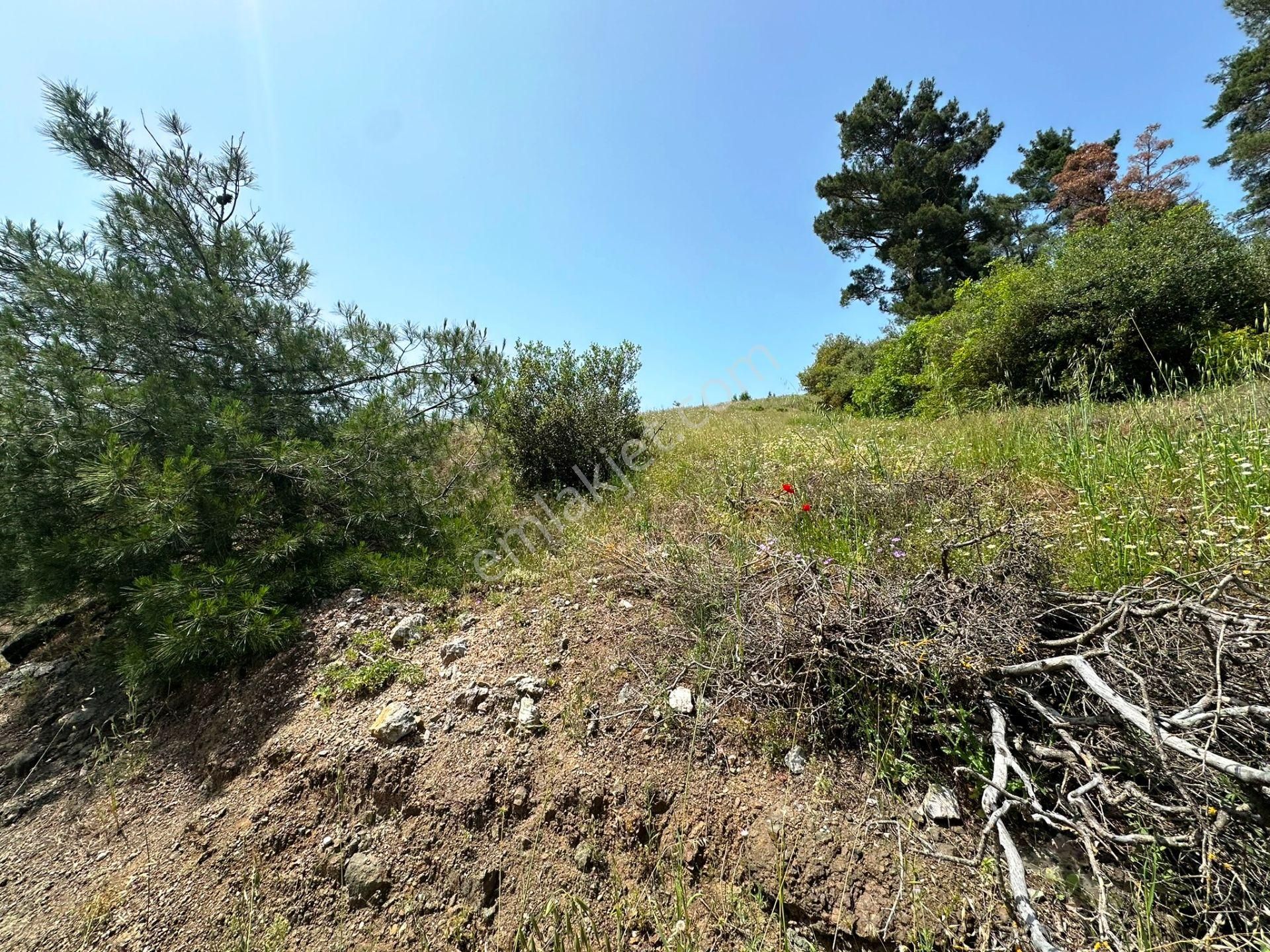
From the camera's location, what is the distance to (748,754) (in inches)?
58.1

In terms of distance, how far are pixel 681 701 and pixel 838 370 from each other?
10941 mm

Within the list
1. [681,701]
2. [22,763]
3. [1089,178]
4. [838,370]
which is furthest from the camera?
[1089,178]

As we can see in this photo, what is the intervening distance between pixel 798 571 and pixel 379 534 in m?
2.83

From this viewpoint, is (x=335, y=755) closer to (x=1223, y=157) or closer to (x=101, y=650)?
(x=101, y=650)

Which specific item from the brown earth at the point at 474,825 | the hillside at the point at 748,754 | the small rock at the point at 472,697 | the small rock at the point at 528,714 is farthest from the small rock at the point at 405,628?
the small rock at the point at 528,714

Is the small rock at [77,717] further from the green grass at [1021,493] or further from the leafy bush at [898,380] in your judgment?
the leafy bush at [898,380]

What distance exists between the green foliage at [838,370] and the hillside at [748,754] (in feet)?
25.7

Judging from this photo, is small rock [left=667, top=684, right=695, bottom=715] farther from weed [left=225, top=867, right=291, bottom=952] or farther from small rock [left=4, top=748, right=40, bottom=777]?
small rock [left=4, top=748, right=40, bottom=777]

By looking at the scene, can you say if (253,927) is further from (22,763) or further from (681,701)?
(22,763)

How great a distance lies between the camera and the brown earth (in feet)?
3.81

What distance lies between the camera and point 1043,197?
56.2 feet

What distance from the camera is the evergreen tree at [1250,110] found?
12.2 meters

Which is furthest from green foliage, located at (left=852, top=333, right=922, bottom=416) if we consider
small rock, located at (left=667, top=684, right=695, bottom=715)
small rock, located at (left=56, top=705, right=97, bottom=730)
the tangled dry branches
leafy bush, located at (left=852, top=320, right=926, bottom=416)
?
small rock, located at (left=56, top=705, right=97, bottom=730)

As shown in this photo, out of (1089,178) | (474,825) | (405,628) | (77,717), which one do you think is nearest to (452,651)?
(405,628)
